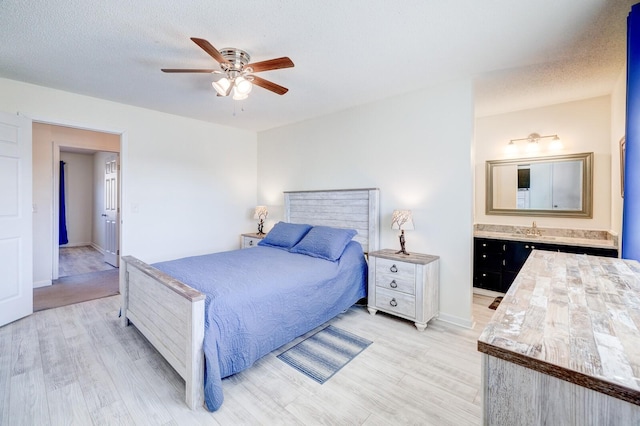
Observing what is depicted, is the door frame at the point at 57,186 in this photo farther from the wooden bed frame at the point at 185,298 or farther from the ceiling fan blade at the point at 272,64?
the ceiling fan blade at the point at 272,64

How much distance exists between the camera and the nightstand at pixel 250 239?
4.40 metres

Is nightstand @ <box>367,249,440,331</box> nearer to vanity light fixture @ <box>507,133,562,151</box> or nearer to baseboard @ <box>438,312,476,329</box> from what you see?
baseboard @ <box>438,312,476,329</box>

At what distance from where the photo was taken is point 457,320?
2.89 meters

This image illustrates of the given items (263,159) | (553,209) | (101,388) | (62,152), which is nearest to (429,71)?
(553,209)

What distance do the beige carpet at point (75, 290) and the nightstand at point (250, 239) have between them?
72.4 inches

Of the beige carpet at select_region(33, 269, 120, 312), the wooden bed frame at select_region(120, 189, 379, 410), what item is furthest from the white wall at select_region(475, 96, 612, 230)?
the beige carpet at select_region(33, 269, 120, 312)

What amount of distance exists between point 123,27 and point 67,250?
7.09 m

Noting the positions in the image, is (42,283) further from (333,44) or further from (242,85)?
(333,44)

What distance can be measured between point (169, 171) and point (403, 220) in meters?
3.35

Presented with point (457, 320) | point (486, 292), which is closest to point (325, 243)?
point (457, 320)

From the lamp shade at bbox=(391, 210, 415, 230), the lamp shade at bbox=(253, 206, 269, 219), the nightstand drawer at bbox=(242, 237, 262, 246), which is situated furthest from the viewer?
the lamp shade at bbox=(253, 206, 269, 219)

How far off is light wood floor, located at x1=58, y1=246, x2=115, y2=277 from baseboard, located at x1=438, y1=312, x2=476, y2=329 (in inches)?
223

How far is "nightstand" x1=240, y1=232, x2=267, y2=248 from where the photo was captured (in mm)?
4402

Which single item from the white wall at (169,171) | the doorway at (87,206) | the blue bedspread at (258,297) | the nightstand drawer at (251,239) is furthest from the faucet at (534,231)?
the doorway at (87,206)
